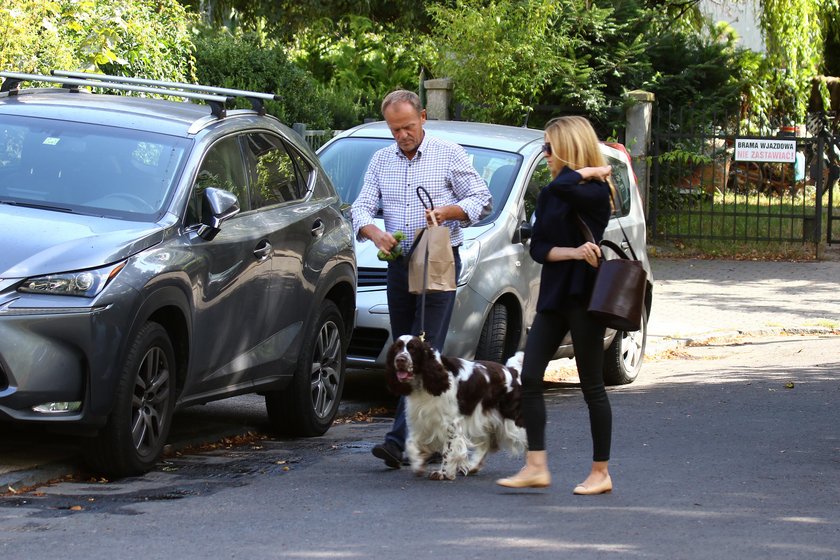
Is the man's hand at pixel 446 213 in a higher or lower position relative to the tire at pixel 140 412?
higher

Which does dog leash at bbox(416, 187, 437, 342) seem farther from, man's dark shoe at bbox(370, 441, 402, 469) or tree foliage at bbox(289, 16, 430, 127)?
tree foliage at bbox(289, 16, 430, 127)

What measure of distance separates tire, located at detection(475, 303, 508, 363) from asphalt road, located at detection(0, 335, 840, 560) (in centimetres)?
71

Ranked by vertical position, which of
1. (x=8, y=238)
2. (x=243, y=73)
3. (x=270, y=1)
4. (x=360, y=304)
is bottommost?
(x=360, y=304)

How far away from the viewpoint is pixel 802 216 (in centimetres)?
2164

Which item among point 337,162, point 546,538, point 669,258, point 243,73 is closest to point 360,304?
point 337,162

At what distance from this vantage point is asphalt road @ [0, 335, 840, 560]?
553cm

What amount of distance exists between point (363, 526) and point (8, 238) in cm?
222

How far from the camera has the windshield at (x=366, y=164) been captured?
34.2 feet

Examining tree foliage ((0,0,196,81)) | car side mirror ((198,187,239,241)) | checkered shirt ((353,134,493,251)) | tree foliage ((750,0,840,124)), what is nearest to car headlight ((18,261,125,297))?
car side mirror ((198,187,239,241))

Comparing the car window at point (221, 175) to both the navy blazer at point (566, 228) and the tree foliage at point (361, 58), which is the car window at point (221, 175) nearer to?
the navy blazer at point (566, 228)

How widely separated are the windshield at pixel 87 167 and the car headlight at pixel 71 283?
0.70m

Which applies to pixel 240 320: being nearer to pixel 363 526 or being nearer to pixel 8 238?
pixel 8 238

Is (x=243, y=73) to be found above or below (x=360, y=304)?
above

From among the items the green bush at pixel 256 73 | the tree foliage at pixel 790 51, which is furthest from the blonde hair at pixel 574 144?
the tree foliage at pixel 790 51
